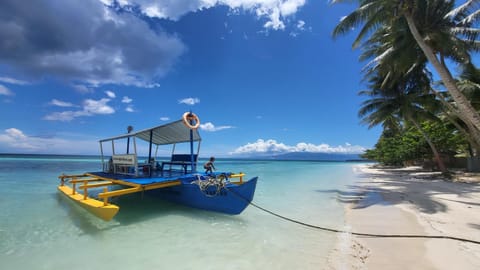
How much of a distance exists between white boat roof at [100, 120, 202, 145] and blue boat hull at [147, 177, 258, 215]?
6.73ft

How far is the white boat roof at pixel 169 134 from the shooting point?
7.61 metres

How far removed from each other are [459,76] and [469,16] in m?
6.69

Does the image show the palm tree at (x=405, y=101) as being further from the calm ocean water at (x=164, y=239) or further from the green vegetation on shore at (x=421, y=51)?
the calm ocean water at (x=164, y=239)

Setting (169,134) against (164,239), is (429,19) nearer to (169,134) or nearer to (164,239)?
(169,134)

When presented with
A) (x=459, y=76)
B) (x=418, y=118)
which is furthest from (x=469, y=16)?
(x=418, y=118)

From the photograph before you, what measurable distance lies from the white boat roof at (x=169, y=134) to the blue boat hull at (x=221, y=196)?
2.05 meters

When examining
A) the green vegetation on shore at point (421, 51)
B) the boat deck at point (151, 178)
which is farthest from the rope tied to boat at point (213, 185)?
the green vegetation on shore at point (421, 51)

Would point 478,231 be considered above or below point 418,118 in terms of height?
below

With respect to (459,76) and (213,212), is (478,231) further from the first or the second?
(459,76)

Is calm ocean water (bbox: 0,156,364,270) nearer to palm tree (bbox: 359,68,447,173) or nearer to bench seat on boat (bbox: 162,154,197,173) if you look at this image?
bench seat on boat (bbox: 162,154,197,173)

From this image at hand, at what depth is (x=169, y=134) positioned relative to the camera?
28.6ft

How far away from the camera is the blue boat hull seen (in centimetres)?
564

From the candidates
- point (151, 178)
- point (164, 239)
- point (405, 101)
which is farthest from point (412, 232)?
point (405, 101)

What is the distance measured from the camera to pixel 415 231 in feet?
14.0
